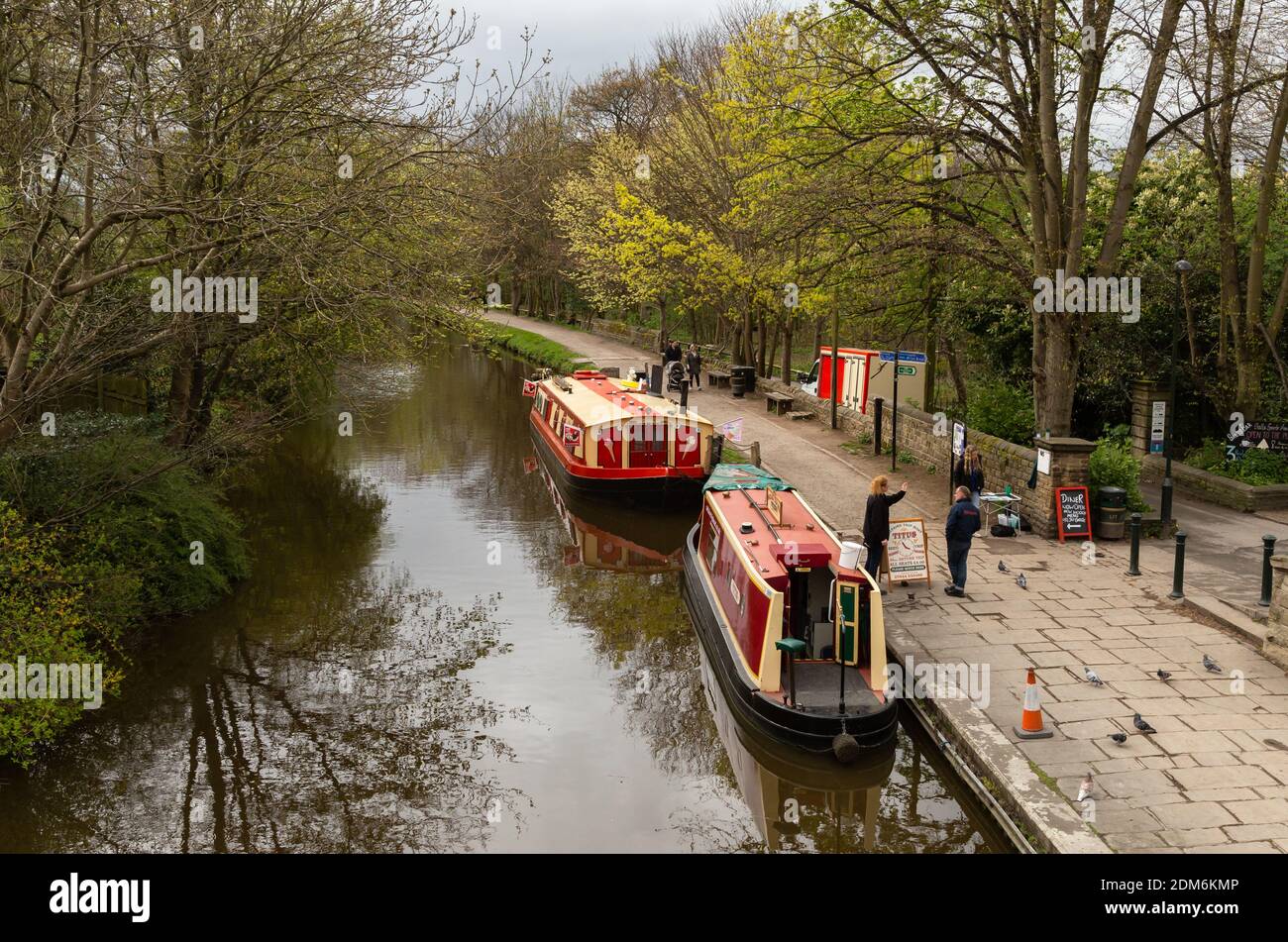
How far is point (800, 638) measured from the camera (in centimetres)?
1136

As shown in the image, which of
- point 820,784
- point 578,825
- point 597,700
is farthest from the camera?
point 597,700

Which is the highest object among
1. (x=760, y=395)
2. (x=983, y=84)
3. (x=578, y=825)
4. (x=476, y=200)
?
(x=983, y=84)

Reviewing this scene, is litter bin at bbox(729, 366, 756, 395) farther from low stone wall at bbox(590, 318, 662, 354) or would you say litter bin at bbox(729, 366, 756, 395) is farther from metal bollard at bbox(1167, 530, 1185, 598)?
metal bollard at bbox(1167, 530, 1185, 598)

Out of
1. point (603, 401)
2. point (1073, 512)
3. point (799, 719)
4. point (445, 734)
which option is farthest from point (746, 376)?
point (799, 719)

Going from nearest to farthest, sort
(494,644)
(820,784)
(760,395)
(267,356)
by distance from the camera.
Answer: (820,784)
(494,644)
(267,356)
(760,395)

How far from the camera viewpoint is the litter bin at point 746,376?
3209 centimetres

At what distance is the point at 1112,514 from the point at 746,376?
17.0 metres

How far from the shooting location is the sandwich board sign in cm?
1391

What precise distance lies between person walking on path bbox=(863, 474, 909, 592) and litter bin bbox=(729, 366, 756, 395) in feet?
60.9

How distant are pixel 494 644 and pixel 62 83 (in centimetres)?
786

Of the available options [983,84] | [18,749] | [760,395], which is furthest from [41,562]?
[760,395]

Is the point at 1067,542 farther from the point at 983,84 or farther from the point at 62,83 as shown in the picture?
the point at 62,83

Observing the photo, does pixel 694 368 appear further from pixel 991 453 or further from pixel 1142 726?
pixel 1142 726

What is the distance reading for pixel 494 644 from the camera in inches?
549
